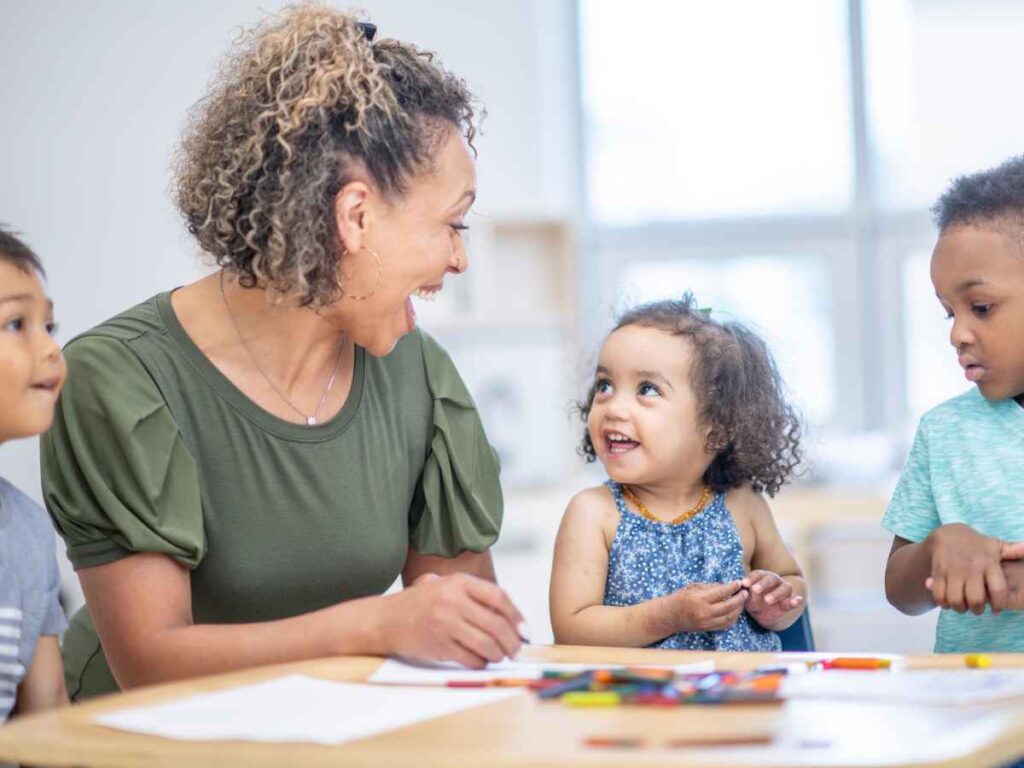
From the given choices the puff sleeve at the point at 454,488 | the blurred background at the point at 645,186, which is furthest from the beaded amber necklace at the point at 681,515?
the blurred background at the point at 645,186

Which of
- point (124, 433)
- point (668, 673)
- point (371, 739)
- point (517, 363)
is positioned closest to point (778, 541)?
point (668, 673)

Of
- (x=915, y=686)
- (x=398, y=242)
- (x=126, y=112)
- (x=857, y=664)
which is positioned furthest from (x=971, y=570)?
(x=126, y=112)

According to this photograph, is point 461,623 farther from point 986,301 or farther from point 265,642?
point 986,301

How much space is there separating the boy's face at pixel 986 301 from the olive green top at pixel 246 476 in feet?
2.02

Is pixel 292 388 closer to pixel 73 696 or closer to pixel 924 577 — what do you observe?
pixel 73 696

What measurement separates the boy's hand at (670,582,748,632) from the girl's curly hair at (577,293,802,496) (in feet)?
1.00

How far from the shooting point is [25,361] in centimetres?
134

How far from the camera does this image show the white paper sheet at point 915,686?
105cm

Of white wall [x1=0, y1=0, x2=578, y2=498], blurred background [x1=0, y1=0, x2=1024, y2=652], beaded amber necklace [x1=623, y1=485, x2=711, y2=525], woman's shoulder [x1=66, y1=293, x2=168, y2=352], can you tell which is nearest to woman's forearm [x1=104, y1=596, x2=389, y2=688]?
woman's shoulder [x1=66, y1=293, x2=168, y2=352]

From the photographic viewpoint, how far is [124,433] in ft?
4.81

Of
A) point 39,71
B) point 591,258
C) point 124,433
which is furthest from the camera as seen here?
point 591,258

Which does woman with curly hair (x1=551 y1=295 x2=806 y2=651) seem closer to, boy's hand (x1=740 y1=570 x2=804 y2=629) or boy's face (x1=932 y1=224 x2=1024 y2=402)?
boy's hand (x1=740 y1=570 x2=804 y2=629)

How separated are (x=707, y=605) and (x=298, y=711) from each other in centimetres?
61

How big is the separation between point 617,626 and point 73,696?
0.68 metres
